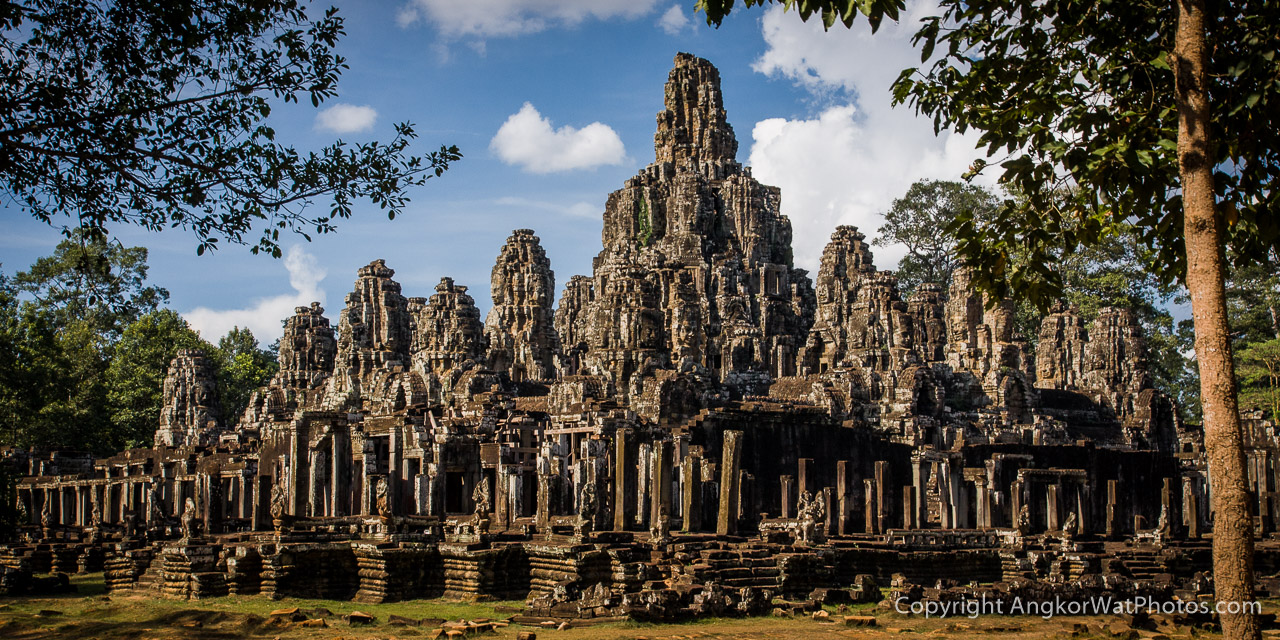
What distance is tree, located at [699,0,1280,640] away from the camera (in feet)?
33.7

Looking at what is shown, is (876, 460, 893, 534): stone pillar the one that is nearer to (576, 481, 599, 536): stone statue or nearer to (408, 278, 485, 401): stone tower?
(576, 481, 599, 536): stone statue

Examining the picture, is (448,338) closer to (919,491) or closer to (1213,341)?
(919,491)

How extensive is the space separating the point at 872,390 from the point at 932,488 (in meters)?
10.6

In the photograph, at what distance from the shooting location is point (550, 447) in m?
32.2

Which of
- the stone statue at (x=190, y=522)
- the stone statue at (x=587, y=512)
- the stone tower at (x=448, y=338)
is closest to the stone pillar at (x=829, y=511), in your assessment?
the stone statue at (x=587, y=512)

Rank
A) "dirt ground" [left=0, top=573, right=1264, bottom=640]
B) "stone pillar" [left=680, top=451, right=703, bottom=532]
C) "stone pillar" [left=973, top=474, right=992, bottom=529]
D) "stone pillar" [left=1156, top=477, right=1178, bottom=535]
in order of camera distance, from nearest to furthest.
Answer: "dirt ground" [left=0, top=573, right=1264, bottom=640] → "stone pillar" [left=680, top=451, right=703, bottom=532] → "stone pillar" [left=1156, top=477, right=1178, bottom=535] → "stone pillar" [left=973, top=474, right=992, bottom=529]

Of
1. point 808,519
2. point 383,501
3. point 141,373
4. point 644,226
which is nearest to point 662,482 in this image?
point 808,519

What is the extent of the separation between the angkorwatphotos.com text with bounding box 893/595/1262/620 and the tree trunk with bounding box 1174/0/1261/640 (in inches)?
371

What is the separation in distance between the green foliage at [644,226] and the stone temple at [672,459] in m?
1.32

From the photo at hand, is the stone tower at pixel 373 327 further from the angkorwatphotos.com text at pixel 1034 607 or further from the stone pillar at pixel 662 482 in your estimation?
the angkorwatphotos.com text at pixel 1034 607

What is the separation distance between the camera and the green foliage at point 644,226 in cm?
7494

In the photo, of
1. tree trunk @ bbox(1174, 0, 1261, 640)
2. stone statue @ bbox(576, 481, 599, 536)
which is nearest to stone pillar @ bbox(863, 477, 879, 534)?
stone statue @ bbox(576, 481, 599, 536)

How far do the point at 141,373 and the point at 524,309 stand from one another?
60.9ft

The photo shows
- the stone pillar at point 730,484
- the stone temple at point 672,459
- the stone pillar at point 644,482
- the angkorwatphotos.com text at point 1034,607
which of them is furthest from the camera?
the stone pillar at point 644,482
